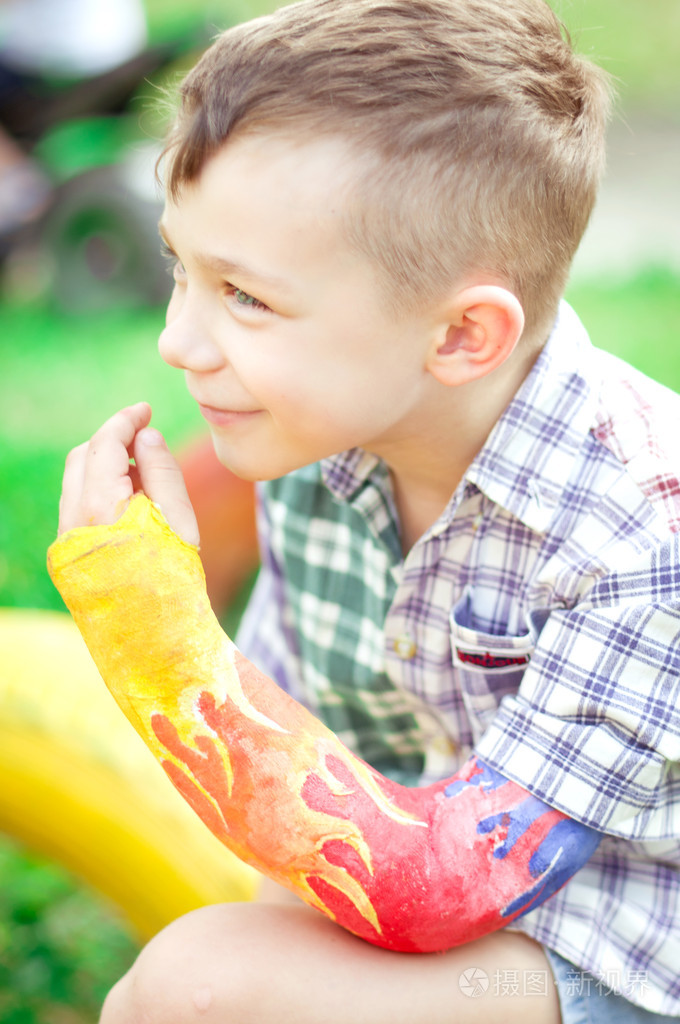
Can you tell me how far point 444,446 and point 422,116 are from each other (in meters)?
0.44

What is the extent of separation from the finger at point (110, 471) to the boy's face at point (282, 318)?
0.10 meters

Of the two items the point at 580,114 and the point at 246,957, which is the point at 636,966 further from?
the point at 580,114

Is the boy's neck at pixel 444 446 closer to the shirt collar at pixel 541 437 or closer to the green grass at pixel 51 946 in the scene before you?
the shirt collar at pixel 541 437

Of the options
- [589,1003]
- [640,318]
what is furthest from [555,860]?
[640,318]

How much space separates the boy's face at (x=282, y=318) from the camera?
1106 mm

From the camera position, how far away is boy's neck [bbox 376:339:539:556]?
51.8 inches

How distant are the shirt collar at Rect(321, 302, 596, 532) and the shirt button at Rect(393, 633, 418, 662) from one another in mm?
183

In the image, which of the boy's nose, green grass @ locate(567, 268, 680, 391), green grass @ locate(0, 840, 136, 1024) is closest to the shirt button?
the boy's nose

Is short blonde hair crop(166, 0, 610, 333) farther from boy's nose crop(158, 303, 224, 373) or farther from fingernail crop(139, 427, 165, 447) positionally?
fingernail crop(139, 427, 165, 447)

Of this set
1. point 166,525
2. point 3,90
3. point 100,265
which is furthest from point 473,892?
point 3,90

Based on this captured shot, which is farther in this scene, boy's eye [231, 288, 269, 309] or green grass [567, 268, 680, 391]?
green grass [567, 268, 680, 391]

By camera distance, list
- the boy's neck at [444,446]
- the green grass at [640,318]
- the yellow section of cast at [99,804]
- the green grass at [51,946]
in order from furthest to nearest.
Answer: the green grass at [640,318], the green grass at [51,946], the yellow section of cast at [99,804], the boy's neck at [444,446]

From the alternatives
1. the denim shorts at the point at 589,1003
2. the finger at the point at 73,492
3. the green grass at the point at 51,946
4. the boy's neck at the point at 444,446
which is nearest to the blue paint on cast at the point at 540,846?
the denim shorts at the point at 589,1003

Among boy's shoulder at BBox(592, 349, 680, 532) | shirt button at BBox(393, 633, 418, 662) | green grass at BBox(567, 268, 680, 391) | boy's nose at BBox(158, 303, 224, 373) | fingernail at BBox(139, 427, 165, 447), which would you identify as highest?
boy's nose at BBox(158, 303, 224, 373)
